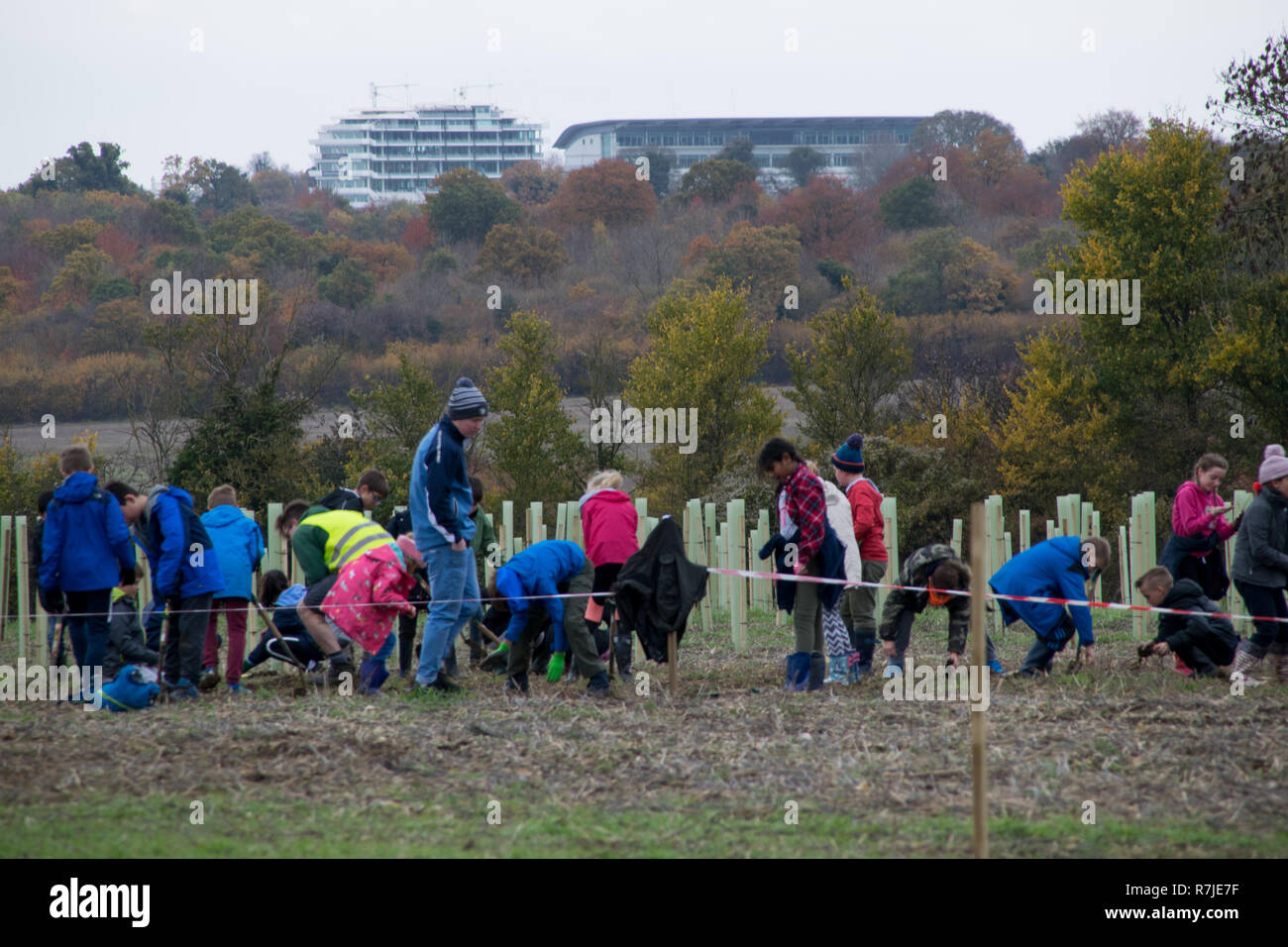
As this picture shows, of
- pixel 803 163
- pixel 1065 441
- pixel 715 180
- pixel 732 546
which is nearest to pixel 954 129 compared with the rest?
pixel 803 163

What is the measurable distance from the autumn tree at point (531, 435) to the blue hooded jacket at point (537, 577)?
1530 centimetres

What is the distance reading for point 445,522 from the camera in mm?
7781

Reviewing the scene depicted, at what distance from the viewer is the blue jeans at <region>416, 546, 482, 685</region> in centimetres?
786

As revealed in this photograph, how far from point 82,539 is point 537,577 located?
3.05m

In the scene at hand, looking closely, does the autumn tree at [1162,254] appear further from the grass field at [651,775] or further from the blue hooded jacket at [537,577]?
the blue hooded jacket at [537,577]

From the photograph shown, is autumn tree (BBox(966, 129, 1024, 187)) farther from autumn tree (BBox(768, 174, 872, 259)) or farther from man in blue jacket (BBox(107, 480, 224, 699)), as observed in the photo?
man in blue jacket (BBox(107, 480, 224, 699))

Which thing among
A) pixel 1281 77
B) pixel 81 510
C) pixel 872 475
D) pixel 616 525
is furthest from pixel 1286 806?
pixel 1281 77

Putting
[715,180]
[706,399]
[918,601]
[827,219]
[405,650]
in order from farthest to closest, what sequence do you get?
[715,180] → [827,219] → [706,399] → [405,650] → [918,601]

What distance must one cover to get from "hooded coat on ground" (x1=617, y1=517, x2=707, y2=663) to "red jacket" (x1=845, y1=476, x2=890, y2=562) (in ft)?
4.57

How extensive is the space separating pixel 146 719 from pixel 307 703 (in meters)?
0.96

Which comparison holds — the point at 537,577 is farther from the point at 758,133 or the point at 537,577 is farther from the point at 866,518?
the point at 758,133

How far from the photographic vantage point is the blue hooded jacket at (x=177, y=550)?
8.04 metres

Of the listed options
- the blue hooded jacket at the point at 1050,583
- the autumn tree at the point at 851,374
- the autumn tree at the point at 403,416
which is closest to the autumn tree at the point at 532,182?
the autumn tree at the point at 403,416

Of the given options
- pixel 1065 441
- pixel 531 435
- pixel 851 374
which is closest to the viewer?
pixel 1065 441
